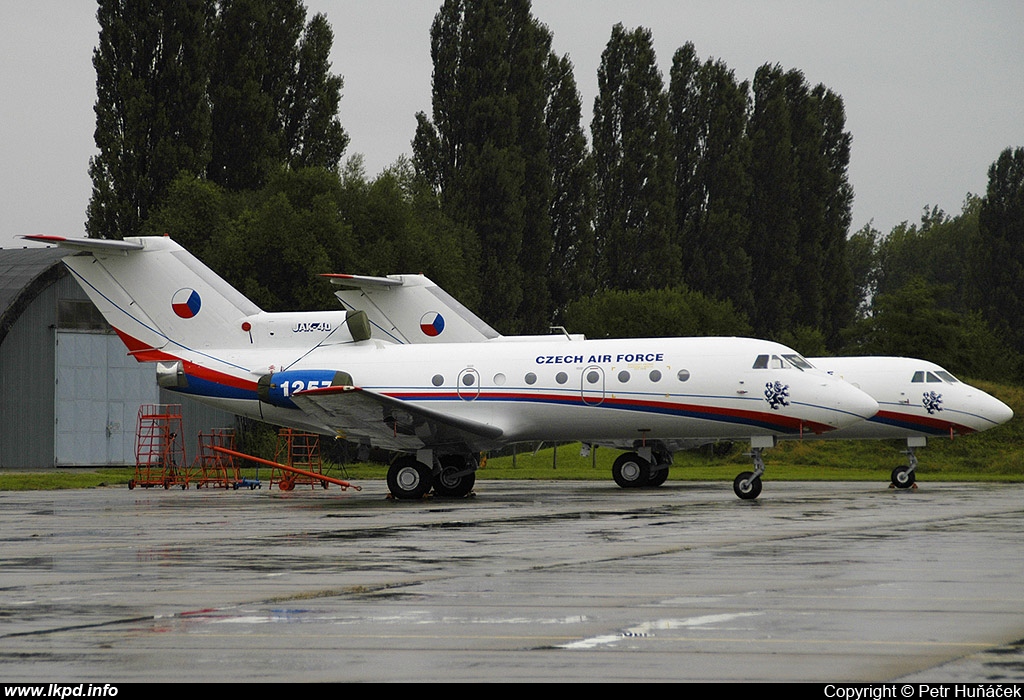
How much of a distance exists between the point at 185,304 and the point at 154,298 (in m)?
0.69

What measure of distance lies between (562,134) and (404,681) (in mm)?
57279

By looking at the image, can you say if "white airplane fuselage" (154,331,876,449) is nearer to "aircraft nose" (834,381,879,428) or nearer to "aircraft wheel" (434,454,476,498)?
"aircraft nose" (834,381,879,428)

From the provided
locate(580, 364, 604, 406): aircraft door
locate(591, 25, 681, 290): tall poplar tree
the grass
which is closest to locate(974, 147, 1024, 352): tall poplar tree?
locate(591, 25, 681, 290): tall poplar tree

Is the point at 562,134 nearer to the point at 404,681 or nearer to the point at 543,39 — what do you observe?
the point at 543,39

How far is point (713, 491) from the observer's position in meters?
28.9

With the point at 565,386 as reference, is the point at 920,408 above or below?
below

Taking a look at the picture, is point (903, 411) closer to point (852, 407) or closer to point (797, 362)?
point (797, 362)

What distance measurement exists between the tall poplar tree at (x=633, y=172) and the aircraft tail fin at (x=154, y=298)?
35434 millimetres

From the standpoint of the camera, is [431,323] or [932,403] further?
[431,323]

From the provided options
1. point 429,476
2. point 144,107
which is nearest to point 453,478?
point 429,476

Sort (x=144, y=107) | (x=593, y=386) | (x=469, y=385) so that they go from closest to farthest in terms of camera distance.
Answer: (x=593, y=386), (x=469, y=385), (x=144, y=107)

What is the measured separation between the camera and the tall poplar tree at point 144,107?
51.8 m

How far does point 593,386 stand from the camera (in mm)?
26844

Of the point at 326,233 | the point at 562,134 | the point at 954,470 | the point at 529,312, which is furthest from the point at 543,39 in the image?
the point at 954,470
